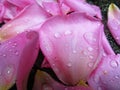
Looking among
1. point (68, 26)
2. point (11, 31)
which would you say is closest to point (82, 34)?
point (68, 26)

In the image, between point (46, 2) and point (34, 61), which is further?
point (46, 2)

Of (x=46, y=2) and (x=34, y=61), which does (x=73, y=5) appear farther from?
(x=34, y=61)

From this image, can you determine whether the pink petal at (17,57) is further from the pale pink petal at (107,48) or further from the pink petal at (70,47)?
the pale pink petal at (107,48)

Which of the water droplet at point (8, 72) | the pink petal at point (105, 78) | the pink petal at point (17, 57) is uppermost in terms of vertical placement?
the pink petal at point (17, 57)

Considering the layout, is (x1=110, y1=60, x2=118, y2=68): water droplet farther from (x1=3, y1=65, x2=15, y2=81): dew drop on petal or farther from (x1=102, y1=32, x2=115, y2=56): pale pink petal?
(x1=3, y1=65, x2=15, y2=81): dew drop on petal

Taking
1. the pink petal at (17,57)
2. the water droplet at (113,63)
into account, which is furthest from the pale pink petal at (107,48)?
the pink petal at (17,57)

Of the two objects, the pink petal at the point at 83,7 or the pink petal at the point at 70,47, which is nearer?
the pink petal at the point at 70,47

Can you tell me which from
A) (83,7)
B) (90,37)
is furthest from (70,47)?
(83,7)
